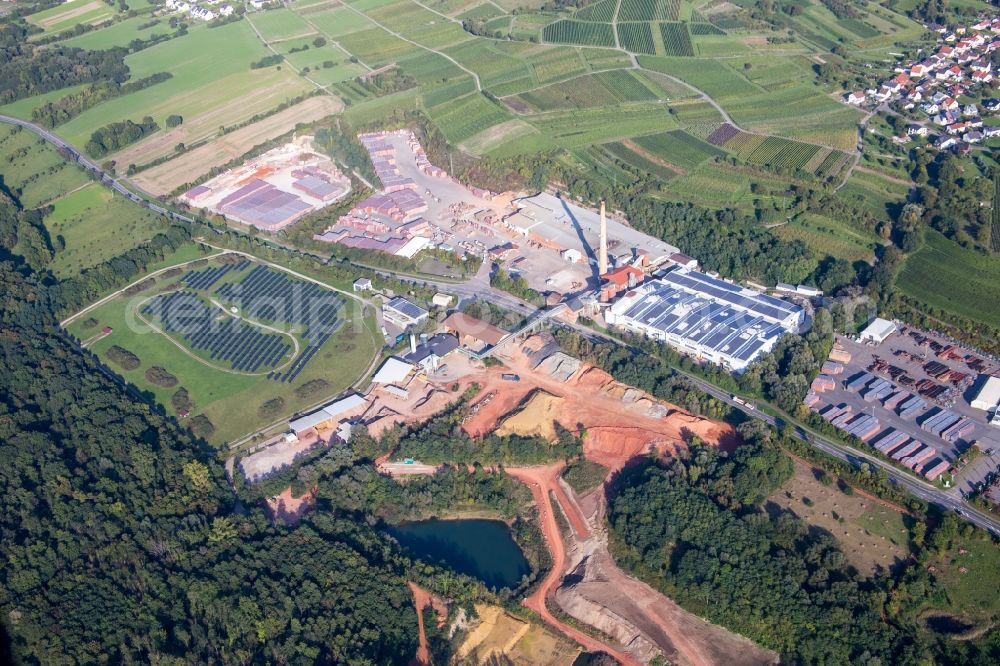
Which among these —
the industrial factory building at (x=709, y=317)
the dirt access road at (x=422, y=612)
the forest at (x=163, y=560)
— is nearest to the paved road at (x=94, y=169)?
the forest at (x=163, y=560)

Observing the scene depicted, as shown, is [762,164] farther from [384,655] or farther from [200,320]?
[384,655]

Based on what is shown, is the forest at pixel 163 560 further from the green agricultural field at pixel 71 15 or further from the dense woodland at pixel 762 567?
the green agricultural field at pixel 71 15

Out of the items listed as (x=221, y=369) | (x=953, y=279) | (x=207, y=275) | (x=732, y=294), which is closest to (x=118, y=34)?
(x=207, y=275)

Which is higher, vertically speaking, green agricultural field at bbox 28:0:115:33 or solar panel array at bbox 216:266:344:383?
green agricultural field at bbox 28:0:115:33

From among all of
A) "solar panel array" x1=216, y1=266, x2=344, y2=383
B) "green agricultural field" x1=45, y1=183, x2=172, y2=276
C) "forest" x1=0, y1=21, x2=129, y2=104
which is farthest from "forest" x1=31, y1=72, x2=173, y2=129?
"solar panel array" x1=216, y1=266, x2=344, y2=383

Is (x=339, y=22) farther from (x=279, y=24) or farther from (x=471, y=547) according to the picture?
(x=471, y=547)

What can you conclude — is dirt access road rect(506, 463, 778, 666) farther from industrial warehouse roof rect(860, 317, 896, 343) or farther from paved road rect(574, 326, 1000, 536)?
industrial warehouse roof rect(860, 317, 896, 343)
